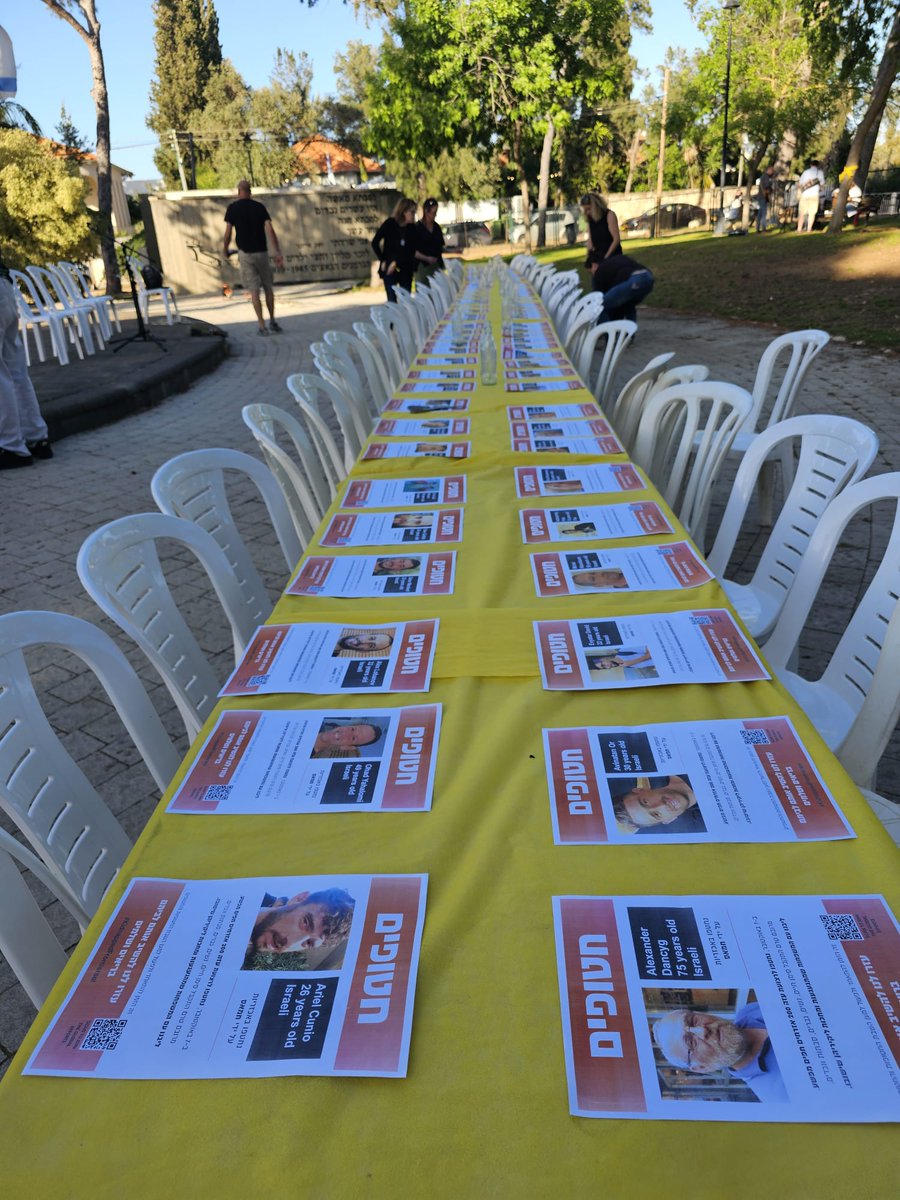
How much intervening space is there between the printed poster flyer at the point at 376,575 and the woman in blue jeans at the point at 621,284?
5.81 m

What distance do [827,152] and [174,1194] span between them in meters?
47.2

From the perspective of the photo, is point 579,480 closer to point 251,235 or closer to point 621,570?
point 621,570

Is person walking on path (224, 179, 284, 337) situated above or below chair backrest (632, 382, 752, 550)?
above

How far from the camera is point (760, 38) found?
31766 millimetres

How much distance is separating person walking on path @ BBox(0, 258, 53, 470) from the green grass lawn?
309 inches

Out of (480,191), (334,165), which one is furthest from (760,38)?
(334,165)

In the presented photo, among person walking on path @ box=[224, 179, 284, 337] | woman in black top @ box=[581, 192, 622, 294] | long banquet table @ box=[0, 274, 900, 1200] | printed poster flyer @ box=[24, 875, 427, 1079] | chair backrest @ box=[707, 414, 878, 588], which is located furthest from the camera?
person walking on path @ box=[224, 179, 284, 337]

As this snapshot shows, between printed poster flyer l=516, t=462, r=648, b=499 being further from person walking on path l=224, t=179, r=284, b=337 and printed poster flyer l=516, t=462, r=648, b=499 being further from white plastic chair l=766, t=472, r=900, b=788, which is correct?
person walking on path l=224, t=179, r=284, b=337

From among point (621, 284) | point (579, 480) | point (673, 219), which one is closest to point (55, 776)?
point (579, 480)

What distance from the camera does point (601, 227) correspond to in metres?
7.52

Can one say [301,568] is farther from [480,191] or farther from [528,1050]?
[480,191]

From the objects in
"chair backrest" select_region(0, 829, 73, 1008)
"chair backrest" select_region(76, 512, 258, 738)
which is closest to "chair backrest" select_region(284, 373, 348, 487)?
"chair backrest" select_region(76, 512, 258, 738)

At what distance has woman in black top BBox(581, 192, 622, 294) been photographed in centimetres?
735

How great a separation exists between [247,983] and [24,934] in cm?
53
